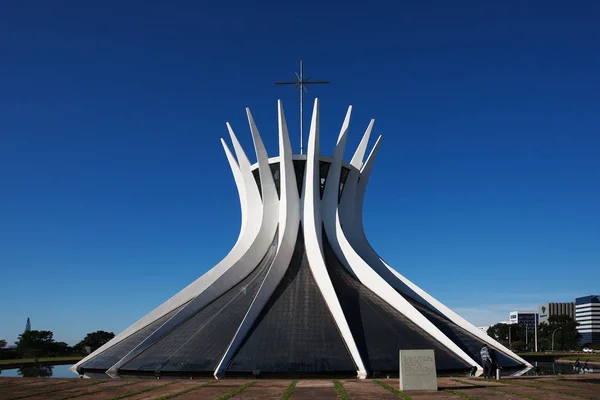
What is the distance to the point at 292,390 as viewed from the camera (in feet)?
44.7

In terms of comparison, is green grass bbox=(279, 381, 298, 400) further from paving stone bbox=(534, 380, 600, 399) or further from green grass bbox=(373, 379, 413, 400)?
paving stone bbox=(534, 380, 600, 399)

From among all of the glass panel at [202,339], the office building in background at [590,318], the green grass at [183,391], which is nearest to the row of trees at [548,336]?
the glass panel at [202,339]

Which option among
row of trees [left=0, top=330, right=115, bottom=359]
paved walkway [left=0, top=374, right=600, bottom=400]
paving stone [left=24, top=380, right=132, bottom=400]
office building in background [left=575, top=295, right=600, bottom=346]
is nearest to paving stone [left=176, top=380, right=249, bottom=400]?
paved walkway [left=0, top=374, right=600, bottom=400]

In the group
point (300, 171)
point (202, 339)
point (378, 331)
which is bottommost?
point (202, 339)

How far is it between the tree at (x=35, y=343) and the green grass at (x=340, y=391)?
111ft

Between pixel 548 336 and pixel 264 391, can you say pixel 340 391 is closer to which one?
pixel 264 391

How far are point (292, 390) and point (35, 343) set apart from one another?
3890 cm

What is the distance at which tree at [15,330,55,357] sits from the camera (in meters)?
41.2

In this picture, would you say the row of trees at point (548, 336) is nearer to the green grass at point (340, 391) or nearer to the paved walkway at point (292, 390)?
the paved walkway at point (292, 390)

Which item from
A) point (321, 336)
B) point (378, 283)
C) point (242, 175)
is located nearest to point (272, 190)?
point (242, 175)

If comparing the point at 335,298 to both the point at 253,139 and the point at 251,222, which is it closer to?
the point at 251,222

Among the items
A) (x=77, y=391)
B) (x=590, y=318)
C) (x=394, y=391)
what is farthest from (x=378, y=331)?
(x=590, y=318)

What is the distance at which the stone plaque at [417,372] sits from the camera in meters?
13.8

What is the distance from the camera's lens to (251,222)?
102ft
